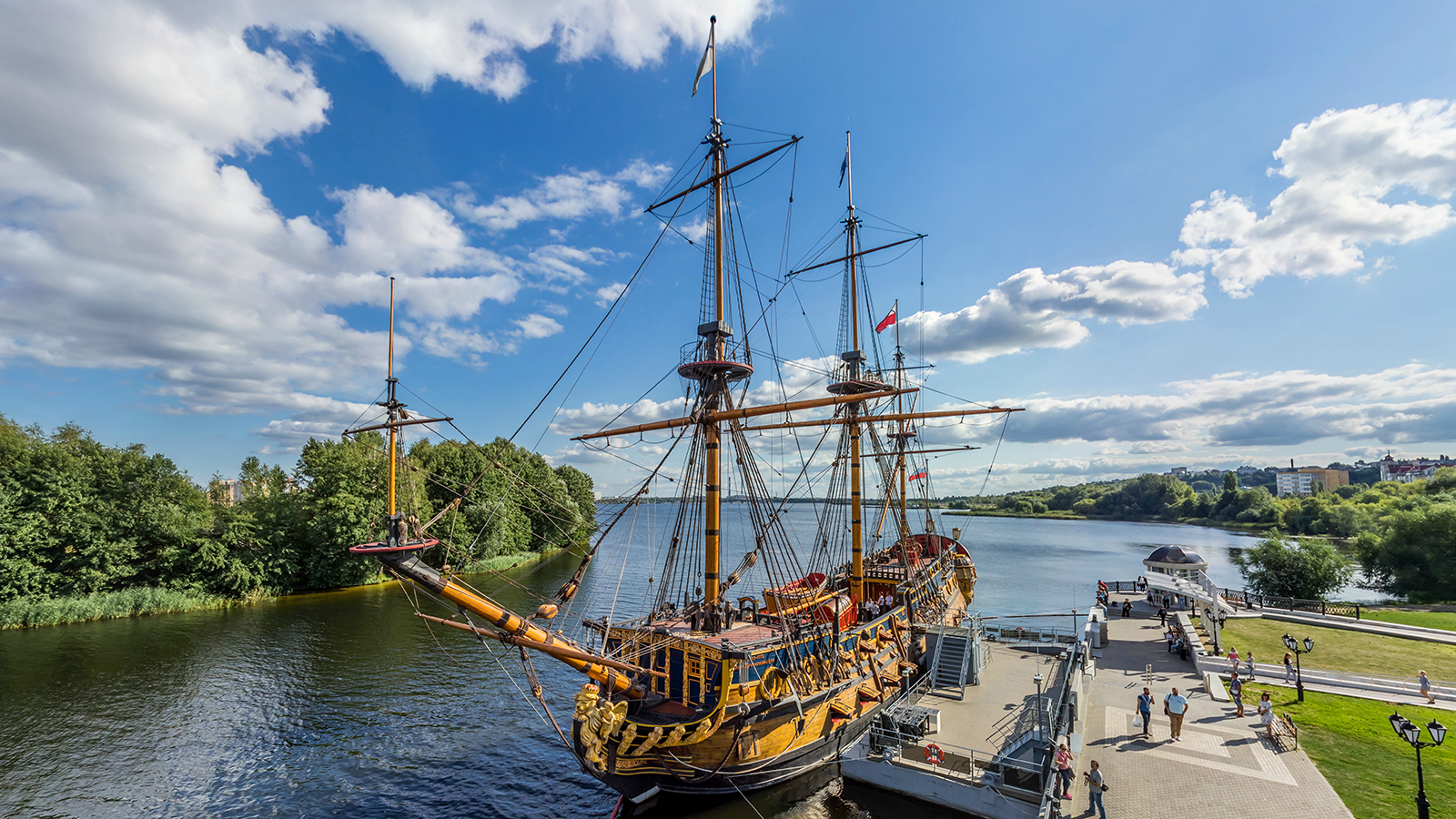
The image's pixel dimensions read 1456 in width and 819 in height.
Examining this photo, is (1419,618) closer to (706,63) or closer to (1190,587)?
(1190,587)

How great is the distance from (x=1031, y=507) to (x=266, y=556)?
174m

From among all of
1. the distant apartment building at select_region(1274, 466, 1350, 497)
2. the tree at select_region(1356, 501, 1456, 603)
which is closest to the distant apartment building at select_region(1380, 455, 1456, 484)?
the distant apartment building at select_region(1274, 466, 1350, 497)

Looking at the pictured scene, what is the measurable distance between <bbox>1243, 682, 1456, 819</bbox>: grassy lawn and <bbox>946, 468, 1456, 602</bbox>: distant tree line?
82.4ft

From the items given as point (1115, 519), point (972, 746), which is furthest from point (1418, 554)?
point (1115, 519)

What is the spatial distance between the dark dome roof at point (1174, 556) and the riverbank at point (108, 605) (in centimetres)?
3676

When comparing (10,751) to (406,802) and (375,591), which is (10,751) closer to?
(406,802)

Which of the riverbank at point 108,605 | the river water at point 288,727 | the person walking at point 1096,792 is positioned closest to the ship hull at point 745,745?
the river water at point 288,727

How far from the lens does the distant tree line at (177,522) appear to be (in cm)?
3309

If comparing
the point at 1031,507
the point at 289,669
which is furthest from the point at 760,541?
the point at 1031,507

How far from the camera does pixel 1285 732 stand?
47.1ft

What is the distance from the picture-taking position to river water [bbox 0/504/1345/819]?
1591 cm

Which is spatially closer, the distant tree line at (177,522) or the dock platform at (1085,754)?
the dock platform at (1085,754)

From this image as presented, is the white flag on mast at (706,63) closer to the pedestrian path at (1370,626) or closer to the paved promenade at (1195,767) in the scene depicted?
the paved promenade at (1195,767)

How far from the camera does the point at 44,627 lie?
30797 mm
